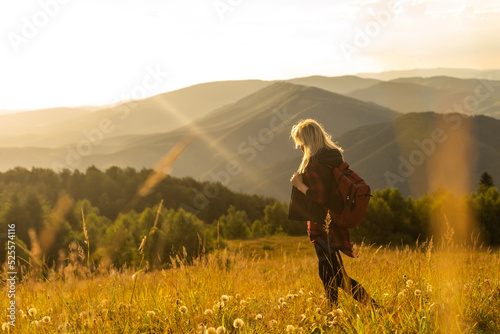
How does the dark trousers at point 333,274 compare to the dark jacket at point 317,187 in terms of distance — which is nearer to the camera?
the dark trousers at point 333,274

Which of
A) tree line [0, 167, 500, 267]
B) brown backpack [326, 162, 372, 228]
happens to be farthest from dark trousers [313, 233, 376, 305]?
tree line [0, 167, 500, 267]

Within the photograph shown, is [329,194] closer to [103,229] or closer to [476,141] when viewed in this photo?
[103,229]

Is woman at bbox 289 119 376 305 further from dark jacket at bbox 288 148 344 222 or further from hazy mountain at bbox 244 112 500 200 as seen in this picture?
hazy mountain at bbox 244 112 500 200

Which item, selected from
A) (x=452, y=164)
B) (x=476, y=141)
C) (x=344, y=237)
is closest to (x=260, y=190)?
(x=452, y=164)

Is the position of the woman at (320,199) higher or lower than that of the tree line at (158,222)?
higher

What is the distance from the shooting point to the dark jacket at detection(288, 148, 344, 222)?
4.07 meters

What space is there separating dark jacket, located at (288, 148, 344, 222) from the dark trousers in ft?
0.88

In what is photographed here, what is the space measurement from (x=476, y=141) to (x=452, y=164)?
18.0 m

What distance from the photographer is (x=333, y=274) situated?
388cm

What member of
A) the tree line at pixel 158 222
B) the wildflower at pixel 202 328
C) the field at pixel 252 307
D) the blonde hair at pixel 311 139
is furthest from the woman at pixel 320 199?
the tree line at pixel 158 222

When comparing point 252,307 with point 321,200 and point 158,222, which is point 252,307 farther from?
point 158,222

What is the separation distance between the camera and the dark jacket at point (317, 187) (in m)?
4.07

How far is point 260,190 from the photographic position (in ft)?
624

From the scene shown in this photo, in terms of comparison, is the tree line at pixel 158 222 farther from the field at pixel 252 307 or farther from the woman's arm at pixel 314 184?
the woman's arm at pixel 314 184
